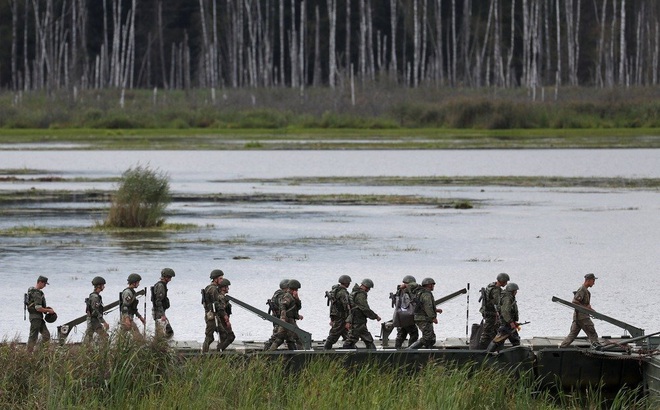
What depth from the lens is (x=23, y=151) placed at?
77.9 m

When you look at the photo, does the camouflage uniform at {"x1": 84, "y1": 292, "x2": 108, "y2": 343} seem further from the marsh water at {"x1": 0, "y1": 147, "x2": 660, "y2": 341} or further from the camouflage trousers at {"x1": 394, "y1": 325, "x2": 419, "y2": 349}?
the camouflage trousers at {"x1": 394, "y1": 325, "x2": 419, "y2": 349}

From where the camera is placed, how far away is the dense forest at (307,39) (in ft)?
373

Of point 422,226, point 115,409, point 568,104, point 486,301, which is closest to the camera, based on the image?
point 115,409

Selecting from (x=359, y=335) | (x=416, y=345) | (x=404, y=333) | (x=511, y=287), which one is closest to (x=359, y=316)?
(x=359, y=335)

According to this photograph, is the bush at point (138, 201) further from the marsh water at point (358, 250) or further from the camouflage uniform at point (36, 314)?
the camouflage uniform at point (36, 314)

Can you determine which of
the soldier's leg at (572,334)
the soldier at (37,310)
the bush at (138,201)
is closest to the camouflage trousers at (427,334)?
the soldier's leg at (572,334)

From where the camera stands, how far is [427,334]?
1877 cm

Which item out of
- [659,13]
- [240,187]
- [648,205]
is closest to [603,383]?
[648,205]

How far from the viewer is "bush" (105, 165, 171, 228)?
122 ft

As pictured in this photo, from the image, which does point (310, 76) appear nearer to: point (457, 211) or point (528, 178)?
point (528, 178)

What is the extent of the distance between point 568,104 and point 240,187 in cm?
3988

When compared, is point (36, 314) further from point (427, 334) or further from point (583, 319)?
point (583, 319)

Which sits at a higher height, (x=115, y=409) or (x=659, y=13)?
(x=659, y=13)

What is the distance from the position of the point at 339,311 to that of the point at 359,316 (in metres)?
0.29
